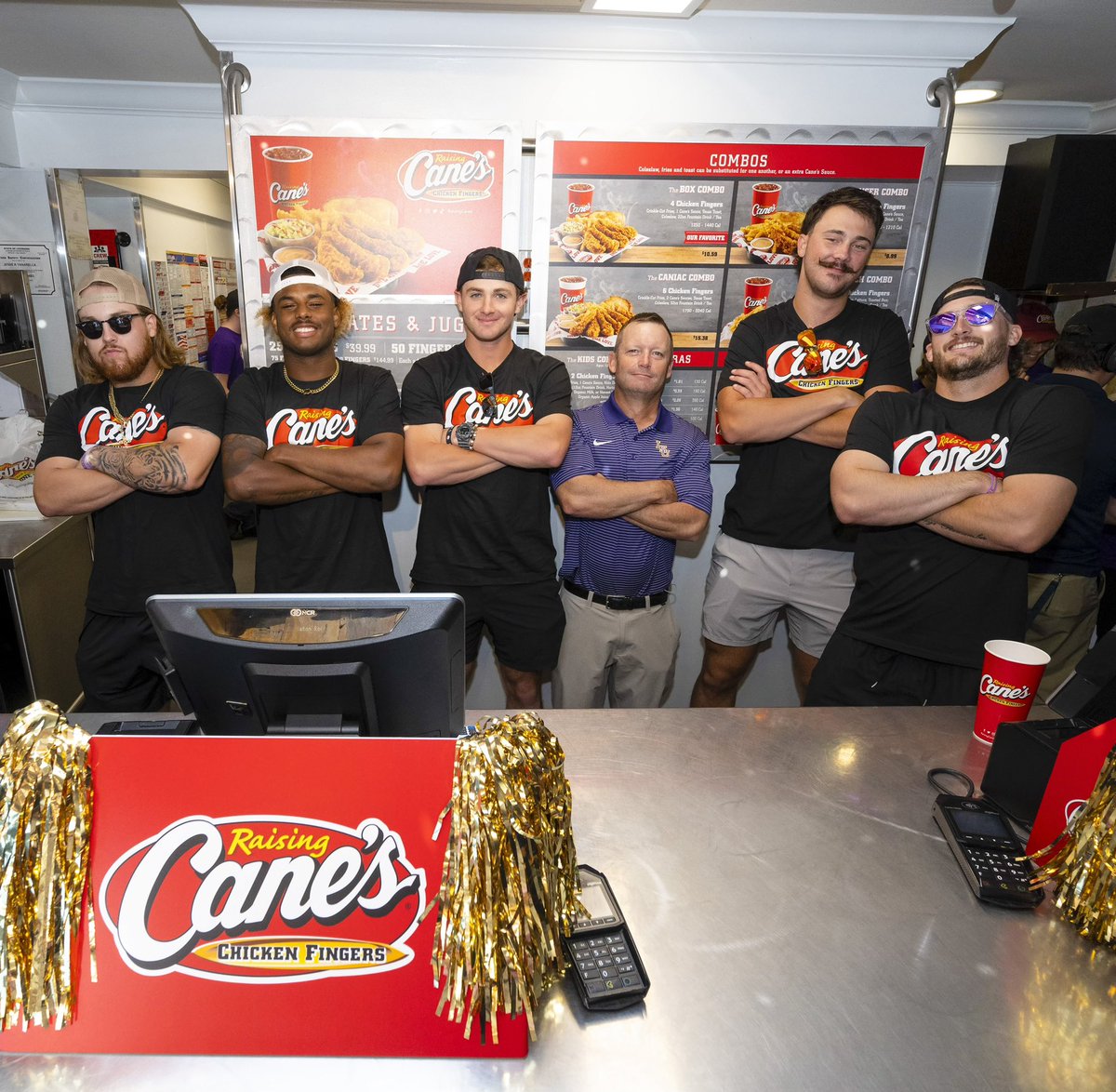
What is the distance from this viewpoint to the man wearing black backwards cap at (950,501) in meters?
1.85

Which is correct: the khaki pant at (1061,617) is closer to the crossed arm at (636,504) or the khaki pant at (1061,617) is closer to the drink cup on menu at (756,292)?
the crossed arm at (636,504)

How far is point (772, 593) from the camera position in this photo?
8.87ft

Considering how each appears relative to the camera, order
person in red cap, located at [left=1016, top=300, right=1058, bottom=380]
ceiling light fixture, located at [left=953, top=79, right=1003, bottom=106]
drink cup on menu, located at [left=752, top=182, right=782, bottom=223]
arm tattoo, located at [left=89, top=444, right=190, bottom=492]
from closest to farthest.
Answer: arm tattoo, located at [left=89, top=444, right=190, bottom=492]
drink cup on menu, located at [left=752, top=182, right=782, bottom=223]
person in red cap, located at [left=1016, top=300, right=1058, bottom=380]
ceiling light fixture, located at [left=953, top=79, right=1003, bottom=106]

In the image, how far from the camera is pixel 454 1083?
86cm

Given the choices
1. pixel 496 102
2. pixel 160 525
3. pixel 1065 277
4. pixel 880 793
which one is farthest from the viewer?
pixel 1065 277

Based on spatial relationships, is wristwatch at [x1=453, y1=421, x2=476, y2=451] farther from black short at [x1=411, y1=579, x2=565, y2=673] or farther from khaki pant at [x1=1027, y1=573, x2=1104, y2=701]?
khaki pant at [x1=1027, y1=573, x2=1104, y2=701]

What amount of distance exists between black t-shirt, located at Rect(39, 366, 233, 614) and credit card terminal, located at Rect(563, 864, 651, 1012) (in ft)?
5.68

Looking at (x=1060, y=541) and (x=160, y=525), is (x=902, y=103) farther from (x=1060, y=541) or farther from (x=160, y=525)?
(x=160, y=525)

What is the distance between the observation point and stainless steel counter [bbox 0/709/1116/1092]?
870mm

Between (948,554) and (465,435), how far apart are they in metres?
1.41

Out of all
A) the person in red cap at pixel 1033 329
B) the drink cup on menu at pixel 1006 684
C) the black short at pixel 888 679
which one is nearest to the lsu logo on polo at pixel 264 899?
the drink cup on menu at pixel 1006 684

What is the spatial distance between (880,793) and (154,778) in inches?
46.3

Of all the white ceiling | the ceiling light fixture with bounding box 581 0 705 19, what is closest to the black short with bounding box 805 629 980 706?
the ceiling light fixture with bounding box 581 0 705 19

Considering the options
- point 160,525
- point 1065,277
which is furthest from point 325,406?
point 1065,277
